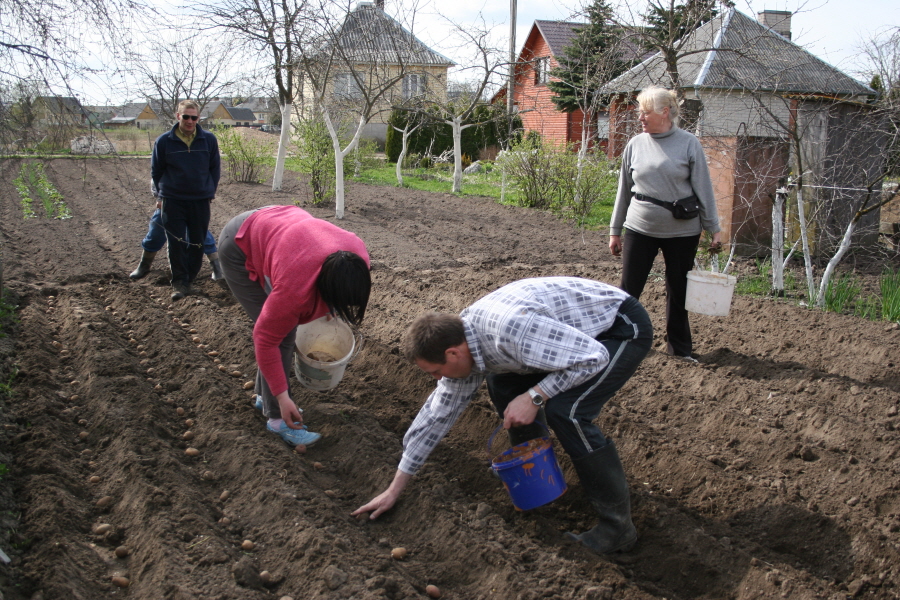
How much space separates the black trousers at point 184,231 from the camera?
5996mm

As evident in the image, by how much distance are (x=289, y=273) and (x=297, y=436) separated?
3.80 ft

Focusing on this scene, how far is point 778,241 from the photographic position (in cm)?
582

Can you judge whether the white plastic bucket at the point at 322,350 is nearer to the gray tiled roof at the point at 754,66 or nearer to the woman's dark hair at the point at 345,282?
the woman's dark hair at the point at 345,282

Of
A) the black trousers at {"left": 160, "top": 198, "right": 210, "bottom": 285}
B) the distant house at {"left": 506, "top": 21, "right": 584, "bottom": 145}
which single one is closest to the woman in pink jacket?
the black trousers at {"left": 160, "top": 198, "right": 210, "bottom": 285}

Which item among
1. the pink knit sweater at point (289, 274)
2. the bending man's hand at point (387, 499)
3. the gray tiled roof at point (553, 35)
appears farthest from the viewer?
the gray tiled roof at point (553, 35)

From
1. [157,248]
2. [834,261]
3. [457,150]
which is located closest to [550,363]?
[834,261]

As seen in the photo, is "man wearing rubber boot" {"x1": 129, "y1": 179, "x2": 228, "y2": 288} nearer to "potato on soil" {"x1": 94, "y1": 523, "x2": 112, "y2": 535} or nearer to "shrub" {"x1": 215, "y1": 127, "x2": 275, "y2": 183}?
"potato on soil" {"x1": 94, "y1": 523, "x2": 112, "y2": 535}

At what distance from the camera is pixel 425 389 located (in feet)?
14.2

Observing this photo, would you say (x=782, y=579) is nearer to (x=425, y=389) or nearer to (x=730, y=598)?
(x=730, y=598)

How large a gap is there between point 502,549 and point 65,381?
3032 mm

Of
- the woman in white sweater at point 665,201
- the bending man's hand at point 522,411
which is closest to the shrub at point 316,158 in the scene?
the woman in white sweater at point 665,201

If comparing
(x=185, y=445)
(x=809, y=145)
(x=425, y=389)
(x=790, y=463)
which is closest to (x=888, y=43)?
(x=809, y=145)

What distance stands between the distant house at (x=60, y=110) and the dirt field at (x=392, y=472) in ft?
1.79

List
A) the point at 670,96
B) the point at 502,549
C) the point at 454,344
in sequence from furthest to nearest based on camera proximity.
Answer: the point at 670,96, the point at 502,549, the point at 454,344
